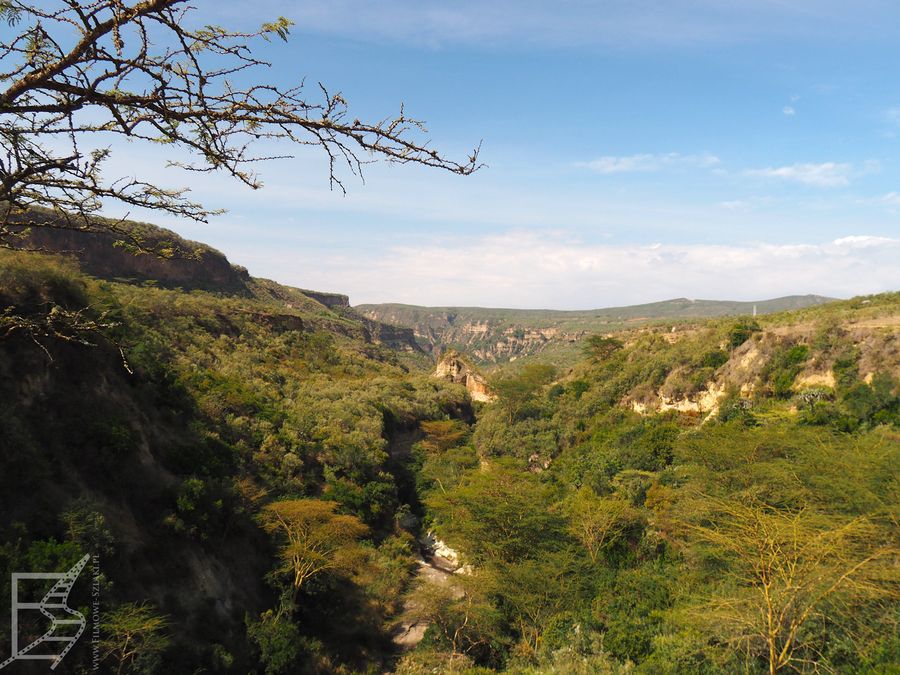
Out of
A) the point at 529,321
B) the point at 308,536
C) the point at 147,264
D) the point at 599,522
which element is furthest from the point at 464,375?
the point at 529,321

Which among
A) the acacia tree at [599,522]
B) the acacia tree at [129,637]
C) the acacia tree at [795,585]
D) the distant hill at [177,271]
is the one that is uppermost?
the distant hill at [177,271]

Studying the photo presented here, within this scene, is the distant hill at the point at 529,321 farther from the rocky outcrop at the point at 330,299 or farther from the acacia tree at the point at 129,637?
the acacia tree at the point at 129,637

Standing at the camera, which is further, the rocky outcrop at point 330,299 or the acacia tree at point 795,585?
the rocky outcrop at point 330,299

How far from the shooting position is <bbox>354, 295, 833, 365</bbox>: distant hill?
111 m

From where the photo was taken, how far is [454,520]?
19.1 meters

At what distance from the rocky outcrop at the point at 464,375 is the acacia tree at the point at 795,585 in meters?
44.5

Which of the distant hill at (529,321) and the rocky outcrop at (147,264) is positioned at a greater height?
the rocky outcrop at (147,264)

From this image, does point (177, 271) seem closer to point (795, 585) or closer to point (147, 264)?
point (147, 264)

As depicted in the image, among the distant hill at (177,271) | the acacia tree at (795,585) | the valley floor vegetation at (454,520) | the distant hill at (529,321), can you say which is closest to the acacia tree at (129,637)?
the valley floor vegetation at (454,520)

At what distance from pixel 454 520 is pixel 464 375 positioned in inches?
1647

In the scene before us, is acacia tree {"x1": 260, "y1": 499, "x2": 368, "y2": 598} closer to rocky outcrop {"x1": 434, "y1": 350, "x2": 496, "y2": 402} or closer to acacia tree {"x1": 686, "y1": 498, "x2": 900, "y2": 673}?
acacia tree {"x1": 686, "y1": 498, "x2": 900, "y2": 673}

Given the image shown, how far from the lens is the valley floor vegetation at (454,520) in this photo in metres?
9.55

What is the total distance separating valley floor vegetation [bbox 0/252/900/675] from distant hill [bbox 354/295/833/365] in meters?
70.2

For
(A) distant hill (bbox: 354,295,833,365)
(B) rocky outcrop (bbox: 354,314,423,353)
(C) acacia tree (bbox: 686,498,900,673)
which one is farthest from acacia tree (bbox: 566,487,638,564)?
(B) rocky outcrop (bbox: 354,314,423,353)
